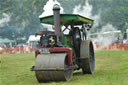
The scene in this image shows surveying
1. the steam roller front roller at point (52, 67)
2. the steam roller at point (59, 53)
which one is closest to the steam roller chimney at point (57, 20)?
the steam roller at point (59, 53)

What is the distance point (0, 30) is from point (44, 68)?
48.9 meters

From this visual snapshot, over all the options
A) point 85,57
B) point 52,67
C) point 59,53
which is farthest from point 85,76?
point 52,67

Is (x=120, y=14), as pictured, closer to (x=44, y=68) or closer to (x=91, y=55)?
(x=91, y=55)

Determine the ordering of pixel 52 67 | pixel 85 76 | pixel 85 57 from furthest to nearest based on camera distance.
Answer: pixel 85 57, pixel 85 76, pixel 52 67

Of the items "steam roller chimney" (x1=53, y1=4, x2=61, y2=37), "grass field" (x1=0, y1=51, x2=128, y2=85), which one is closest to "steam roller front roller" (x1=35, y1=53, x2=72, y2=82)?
"grass field" (x1=0, y1=51, x2=128, y2=85)

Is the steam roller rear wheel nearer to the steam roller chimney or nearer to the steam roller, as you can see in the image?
the steam roller

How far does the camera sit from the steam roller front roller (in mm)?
9750

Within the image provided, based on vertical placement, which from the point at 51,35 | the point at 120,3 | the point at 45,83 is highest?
the point at 120,3

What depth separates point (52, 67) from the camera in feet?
32.1

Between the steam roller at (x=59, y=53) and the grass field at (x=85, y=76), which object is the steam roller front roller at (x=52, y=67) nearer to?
the steam roller at (x=59, y=53)

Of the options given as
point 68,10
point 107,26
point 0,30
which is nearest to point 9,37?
point 0,30

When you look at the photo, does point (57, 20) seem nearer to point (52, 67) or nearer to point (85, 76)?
point (52, 67)

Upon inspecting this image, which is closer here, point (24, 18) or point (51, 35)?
point (51, 35)

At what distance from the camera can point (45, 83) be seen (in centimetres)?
991
